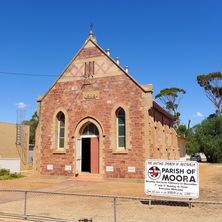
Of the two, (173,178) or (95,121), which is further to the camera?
(95,121)

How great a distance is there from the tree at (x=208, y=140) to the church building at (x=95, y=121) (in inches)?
832

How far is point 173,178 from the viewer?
1083 centimetres

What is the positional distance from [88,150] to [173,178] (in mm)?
12254

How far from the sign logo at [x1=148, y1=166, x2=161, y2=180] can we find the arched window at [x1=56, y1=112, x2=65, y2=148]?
11988mm

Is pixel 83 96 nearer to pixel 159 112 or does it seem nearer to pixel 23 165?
pixel 159 112

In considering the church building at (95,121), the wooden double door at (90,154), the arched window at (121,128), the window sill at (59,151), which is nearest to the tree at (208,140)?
the church building at (95,121)

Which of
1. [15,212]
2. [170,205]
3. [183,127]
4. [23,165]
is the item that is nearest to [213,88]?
[183,127]

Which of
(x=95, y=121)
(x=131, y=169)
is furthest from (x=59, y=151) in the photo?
(x=131, y=169)

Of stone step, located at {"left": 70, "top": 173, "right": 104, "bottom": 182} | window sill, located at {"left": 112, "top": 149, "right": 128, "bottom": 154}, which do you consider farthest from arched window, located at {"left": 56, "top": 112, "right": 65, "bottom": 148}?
window sill, located at {"left": 112, "top": 149, "right": 128, "bottom": 154}

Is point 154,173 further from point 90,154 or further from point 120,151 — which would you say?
point 90,154

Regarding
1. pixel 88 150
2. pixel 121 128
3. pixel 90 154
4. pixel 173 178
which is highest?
pixel 121 128

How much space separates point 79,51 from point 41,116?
6050 millimetres

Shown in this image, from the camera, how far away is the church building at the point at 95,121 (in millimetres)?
19141

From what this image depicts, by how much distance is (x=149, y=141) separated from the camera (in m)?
18.7
